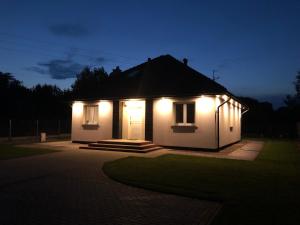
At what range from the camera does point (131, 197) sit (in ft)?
19.1

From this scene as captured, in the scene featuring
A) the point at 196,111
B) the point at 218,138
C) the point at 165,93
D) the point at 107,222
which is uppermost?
the point at 165,93

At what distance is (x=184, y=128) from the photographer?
14727mm

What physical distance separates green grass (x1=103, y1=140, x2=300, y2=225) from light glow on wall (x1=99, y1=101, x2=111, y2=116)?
6.94 m

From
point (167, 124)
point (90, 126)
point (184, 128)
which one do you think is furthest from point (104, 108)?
point (184, 128)

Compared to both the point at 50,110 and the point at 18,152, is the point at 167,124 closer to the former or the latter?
the point at 18,152

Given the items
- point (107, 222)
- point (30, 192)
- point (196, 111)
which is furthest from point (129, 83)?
point (107, 222)

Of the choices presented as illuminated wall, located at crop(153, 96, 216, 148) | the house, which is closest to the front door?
the house

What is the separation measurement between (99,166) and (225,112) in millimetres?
9407

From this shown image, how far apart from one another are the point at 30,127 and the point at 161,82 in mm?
15503

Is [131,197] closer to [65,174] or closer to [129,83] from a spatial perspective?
[65,174]

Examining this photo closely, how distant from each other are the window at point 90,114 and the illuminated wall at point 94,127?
26 cm

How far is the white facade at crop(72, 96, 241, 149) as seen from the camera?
14.2 metres

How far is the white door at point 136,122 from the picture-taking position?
16.4 metres

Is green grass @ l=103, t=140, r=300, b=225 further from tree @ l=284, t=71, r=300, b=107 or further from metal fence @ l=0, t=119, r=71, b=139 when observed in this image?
tree @ l=284, t=71, r=300, b=107
